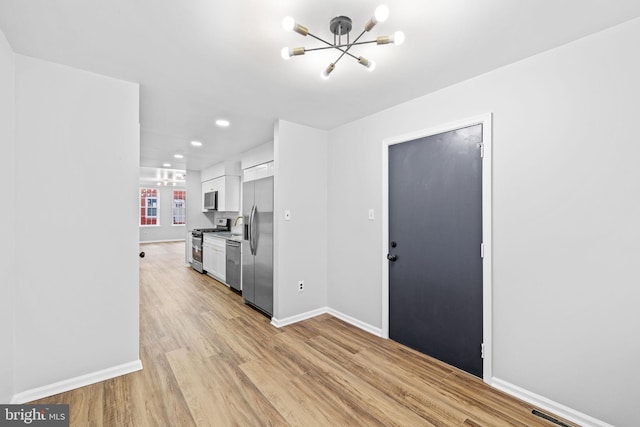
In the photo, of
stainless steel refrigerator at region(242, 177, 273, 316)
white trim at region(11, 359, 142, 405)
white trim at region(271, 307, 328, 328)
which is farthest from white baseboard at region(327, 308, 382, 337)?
white trim at region(11, 359, 142, 405)

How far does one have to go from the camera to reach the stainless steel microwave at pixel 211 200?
6.28 m

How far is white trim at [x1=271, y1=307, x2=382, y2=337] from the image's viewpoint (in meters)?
3.15

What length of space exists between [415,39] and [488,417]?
2.62 m

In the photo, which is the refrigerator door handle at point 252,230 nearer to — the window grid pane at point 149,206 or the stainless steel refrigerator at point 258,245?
the stainless steel refrigerator at point 258,245

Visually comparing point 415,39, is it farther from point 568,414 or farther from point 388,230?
point 568,414

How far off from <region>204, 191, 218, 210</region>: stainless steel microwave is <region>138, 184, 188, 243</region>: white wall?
5953 millimetres

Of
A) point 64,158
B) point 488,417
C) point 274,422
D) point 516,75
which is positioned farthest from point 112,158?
point 488,417

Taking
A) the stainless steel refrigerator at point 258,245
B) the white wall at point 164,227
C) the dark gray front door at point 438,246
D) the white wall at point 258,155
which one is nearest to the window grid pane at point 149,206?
the white wall at point 164,227

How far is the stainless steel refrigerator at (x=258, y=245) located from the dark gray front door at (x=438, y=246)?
5.14ft

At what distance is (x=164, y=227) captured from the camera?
1152 centimetres

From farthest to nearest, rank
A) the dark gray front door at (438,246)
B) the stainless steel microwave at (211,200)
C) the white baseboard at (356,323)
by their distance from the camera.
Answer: the stainless steel microwave at (211,200) < the white baseboard at (356,323) < the dark gray front door at (438,246)

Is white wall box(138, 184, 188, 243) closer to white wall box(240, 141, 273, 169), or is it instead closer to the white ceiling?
white wall box(240, 141, 273, 169)

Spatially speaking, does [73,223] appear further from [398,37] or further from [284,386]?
[398,37]

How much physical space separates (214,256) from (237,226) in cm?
116
